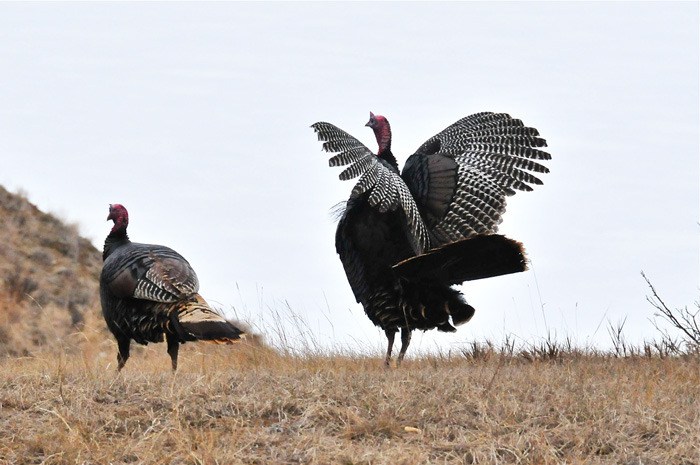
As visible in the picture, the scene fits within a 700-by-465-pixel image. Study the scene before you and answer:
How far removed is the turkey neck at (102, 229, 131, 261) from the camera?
11.3 meters

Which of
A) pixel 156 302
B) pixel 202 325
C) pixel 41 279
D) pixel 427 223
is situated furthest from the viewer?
pixel 41 279

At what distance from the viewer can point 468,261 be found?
31.2 ft

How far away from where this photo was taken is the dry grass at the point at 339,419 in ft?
21.9

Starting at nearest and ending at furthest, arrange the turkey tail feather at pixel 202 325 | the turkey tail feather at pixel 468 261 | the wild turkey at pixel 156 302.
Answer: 1. the turkey tail feather at pixel 468 261
2. the turkey tail feather at pixel 202 325
3. the wild turkey at pixel 156 302

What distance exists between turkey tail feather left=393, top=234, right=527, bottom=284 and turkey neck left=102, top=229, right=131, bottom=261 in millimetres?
3420

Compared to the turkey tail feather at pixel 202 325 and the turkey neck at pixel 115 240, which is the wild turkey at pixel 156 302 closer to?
the turkey tail feather at pixel 202 325

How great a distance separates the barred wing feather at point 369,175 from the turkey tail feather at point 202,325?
1.77 meters

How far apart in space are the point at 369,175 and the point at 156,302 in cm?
249

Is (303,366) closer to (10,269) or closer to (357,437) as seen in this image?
(357,437)

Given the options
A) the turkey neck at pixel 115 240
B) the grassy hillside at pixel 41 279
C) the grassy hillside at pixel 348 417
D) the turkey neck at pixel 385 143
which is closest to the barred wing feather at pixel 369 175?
the turkey neck at pixel 385 143

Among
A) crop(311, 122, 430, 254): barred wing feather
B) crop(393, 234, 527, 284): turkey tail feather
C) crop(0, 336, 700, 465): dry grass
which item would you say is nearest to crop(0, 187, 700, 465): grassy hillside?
crop(0, 336, 700, 465): dry grass

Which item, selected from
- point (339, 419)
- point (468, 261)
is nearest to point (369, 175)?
point (468, 261)

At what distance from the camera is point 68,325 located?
18.4 metres

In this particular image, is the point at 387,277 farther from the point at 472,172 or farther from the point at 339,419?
the point at 339,419
